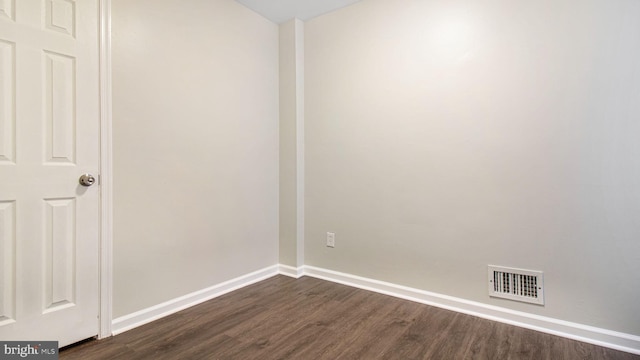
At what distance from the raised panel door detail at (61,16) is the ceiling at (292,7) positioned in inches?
50.2

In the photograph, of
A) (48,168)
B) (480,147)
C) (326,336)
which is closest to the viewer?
(48,168)

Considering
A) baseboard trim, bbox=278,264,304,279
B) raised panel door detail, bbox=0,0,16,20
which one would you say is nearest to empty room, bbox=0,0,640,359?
raised panel door detail, bbox=0,0,16,20

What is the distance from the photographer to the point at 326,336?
1867mm

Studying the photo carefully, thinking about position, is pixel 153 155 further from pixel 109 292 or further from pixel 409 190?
pixel 409 190

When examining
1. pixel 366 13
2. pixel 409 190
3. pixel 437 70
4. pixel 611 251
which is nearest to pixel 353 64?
pixel 366 13

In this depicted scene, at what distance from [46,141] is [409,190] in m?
2.26

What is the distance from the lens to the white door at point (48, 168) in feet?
4.96

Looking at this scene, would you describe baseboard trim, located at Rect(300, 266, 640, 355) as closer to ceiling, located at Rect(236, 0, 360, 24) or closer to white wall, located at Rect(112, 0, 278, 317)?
white wall, located at Rect(112, 0, 278, 317)

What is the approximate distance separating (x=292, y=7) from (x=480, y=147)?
1915 mm

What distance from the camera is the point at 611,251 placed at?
1771 millimetres

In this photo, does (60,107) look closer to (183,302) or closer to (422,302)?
(183,302)

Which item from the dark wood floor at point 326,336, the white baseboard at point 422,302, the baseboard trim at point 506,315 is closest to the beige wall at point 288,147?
the white baseboard at point 422,302

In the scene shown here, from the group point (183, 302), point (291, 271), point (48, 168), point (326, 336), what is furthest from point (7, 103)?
point (291, 271)

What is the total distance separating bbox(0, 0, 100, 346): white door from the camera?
1511 millimetres
